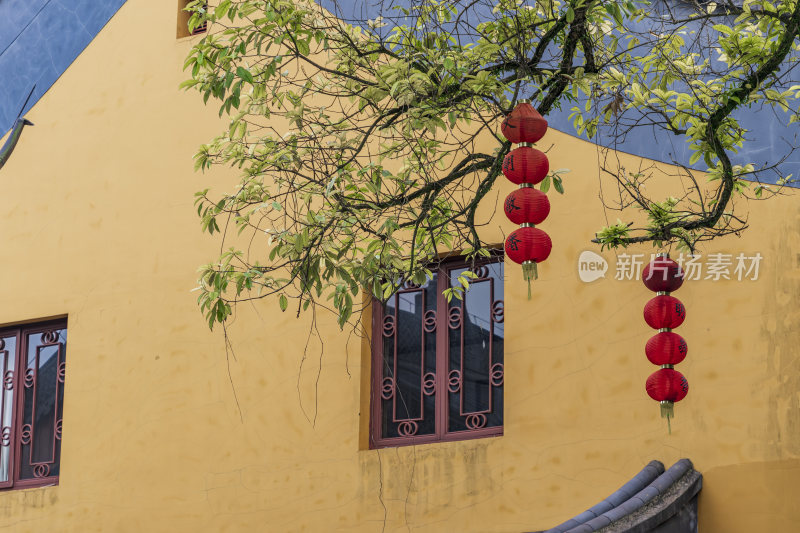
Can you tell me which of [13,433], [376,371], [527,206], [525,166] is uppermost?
[525,166]

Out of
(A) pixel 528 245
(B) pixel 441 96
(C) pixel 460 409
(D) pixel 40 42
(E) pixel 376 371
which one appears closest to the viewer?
(A) pixel 528 245

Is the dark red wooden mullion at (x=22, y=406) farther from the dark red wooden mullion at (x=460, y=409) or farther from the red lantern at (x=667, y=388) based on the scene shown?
the red lantern at (x=667, y=388)

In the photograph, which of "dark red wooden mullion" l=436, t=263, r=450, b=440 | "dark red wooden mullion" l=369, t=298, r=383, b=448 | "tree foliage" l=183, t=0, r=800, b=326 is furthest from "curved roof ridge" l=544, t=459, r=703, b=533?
"dark red wooden mullion" l=369, t=298, r=383, b=448

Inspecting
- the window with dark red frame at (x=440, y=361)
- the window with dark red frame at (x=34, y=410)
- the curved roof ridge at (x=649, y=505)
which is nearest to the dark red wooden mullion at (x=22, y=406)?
the window with dark red frame at (x=34, y=410)

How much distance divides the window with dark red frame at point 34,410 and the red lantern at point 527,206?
515 cm

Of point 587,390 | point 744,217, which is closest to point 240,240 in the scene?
point 587,390

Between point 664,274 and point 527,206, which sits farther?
point 664,274

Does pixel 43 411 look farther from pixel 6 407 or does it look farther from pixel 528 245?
pixel 528 245

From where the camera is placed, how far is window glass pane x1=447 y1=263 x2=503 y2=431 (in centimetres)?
807

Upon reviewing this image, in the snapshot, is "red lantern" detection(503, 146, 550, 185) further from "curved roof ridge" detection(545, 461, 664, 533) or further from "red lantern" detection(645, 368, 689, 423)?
"curved roof ridge" detection(545, 461, 664, 533)

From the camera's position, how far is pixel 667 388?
657 centimetres

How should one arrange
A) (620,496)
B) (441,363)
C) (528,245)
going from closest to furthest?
(528,245) < (620,496) < (441,363)

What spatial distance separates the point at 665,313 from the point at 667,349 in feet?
0.64

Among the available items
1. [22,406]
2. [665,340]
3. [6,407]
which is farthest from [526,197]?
[6,407]
